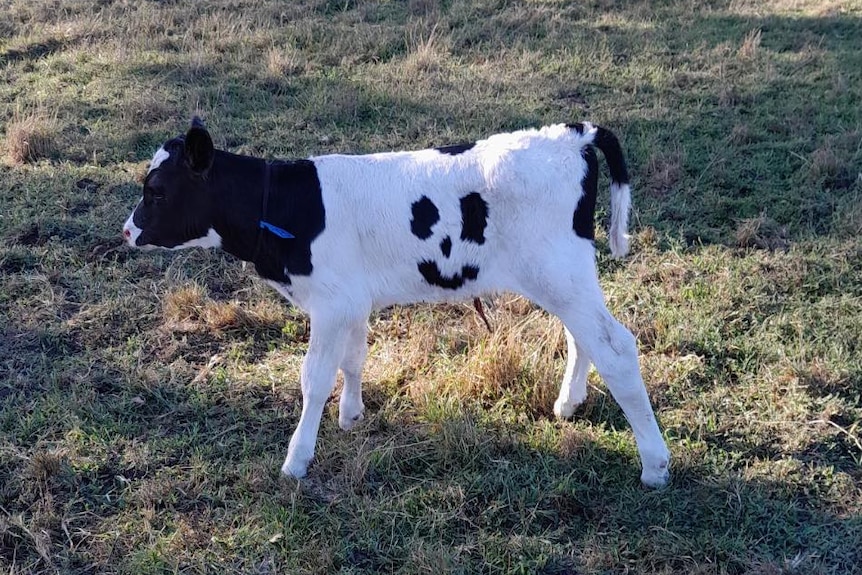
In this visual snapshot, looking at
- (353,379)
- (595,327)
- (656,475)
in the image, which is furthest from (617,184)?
(353,379)

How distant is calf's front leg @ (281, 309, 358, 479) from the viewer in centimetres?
394

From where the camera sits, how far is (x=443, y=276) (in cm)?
394

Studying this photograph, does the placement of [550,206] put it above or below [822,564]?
above

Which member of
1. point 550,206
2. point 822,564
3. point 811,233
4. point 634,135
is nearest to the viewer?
point 822,564

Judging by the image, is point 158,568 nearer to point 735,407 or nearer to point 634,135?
point 735,407

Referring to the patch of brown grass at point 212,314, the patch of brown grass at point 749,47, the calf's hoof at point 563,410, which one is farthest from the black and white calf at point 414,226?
the patch of brown grass at point 749,47

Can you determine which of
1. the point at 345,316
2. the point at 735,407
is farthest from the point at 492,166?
the point at 735,407

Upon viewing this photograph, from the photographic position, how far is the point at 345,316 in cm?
392

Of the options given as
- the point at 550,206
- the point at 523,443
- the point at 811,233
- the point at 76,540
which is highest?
the point at 550,206

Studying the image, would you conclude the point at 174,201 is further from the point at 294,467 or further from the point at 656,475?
the point at 656,475

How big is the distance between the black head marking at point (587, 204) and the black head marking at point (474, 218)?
0.40 meters

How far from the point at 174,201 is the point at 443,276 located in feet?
4.18

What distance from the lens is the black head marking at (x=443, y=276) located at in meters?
3.91

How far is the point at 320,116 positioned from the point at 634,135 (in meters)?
2.98
